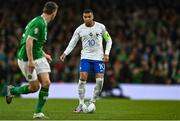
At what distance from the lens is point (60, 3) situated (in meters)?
32.6

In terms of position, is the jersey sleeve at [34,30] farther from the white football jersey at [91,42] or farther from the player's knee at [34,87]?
the white football jersey at [91,42]

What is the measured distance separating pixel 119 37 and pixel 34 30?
1679 centimetres

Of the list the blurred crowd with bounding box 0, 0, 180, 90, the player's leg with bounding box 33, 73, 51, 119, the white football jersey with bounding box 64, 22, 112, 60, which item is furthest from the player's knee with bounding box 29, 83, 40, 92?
the blurred crowd with bounding box 0, 0, 180, 90

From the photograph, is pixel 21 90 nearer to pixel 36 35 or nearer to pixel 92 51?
pixel 36 35

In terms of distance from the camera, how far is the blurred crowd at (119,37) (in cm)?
2666

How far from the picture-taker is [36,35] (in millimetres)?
13359

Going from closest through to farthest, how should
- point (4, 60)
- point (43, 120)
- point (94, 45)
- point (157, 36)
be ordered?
point (43, 120) → point (94, 45) → point (4, 60) → point (157, 36)

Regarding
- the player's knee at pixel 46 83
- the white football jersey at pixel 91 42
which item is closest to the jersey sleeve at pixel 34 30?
the player's knee at pixel 46 83

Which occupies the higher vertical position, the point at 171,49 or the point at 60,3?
the point at 60,3

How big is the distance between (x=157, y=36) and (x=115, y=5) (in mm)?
4237

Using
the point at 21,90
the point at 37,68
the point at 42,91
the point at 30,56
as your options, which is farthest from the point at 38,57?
the point at 21,90

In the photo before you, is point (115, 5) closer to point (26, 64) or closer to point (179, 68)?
point (179, 68)

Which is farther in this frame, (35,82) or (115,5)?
(115,5)

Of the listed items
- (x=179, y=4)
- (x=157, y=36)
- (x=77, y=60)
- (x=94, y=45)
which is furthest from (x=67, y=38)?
(x=94, y=45)
